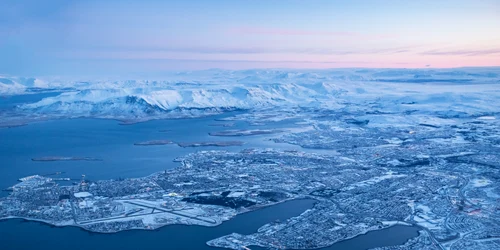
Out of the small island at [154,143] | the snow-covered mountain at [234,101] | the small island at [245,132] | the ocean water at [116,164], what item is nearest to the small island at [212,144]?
the ocean water at [116,164]

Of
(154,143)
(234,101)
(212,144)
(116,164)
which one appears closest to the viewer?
(116,164)

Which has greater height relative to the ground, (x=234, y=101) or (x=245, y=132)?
(x=234, y=101)

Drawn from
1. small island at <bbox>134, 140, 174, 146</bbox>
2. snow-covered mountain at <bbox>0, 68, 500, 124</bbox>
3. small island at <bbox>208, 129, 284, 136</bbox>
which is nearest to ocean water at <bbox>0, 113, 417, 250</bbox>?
small island at <bbox>134, 140, 174, 146</bbox>

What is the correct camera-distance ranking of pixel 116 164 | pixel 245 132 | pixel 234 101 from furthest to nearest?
1. pixel 234 101
2. pixel 245 132
3. pixel 116 164

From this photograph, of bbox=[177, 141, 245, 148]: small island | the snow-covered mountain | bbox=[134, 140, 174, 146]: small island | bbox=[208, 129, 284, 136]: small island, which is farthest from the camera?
the snow-covered mountain

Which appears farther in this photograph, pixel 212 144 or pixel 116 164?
pixel 212 144

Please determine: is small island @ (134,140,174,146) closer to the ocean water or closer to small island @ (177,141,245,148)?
the ocean water

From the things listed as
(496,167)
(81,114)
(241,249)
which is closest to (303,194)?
(241,249)

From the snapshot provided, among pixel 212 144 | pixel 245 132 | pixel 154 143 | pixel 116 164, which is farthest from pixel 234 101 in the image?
pixel 116 164

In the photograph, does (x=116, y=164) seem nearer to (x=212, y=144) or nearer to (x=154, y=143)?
(x=154, y=143)

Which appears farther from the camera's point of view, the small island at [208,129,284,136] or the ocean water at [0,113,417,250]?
the small island at [208,129,284,136]

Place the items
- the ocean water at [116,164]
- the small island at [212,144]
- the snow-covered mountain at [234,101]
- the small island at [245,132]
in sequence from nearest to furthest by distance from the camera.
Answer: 1. the ocean water at [116,164]
2. the small island at [212,144]
3. the small island at [245,132]
4. the snow-covered mountain at [234,101]

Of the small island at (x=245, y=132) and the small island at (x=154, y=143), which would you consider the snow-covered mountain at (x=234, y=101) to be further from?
the small island at (x=154, y=143)
